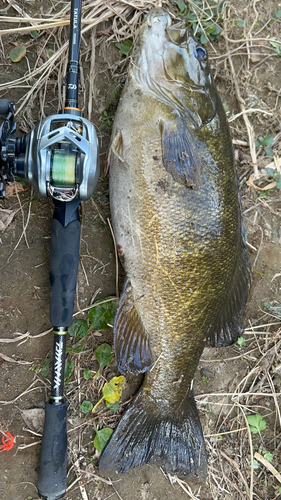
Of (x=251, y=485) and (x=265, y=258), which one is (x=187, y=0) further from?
(x=251, y=485)

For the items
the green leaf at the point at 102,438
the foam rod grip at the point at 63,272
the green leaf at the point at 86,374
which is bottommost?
the green leaf at the point at 102,438

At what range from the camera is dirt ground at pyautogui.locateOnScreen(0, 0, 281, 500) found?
7.11ft

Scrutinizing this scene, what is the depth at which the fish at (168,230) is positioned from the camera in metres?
1.96

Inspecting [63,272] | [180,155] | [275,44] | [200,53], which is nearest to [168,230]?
[180,155]

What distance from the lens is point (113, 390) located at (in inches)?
87.9

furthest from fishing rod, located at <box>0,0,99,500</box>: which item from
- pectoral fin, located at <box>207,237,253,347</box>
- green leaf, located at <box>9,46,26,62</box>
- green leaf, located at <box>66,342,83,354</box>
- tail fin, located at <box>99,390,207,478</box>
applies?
pectoral fin, located at <box>207,237,253,347</box>

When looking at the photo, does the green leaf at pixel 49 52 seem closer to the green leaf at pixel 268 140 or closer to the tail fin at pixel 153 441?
the green leaf at pixel 268 140

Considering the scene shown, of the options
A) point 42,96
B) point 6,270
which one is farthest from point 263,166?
point 6,270

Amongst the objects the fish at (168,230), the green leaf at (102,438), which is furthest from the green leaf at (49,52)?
the green leaf at (102,438)

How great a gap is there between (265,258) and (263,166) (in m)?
0.69

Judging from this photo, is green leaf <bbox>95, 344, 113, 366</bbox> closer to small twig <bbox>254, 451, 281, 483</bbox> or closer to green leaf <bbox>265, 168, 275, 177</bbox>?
small twig <bbox>254, 451, 281, 483</bbox>

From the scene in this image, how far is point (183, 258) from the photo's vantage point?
Answer: 197cm

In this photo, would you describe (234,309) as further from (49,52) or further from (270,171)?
(49,52)

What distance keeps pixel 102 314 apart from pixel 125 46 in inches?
A: 69.0
